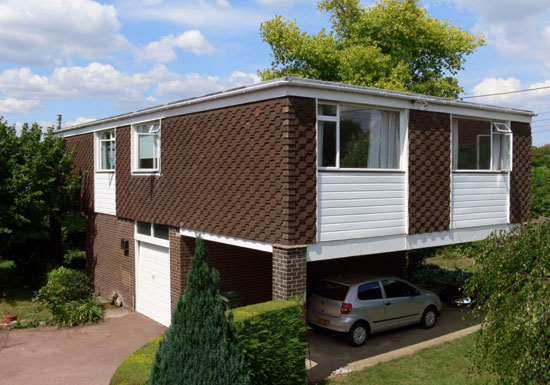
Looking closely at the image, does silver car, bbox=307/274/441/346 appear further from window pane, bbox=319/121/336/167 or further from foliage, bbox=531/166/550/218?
foliage, bbox=531/166/550/218

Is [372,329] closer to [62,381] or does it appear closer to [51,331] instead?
[62,381]

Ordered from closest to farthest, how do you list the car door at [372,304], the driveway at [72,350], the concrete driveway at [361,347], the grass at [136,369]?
the grass at [136,369] < the driveway at [72,350] < the concrete driveway at [361,347] < the car door at [372,304]

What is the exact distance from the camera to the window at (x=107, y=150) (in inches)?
614

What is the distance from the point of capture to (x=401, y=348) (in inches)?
440

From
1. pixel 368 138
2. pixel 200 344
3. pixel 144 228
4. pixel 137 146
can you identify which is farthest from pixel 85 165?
pixel 200 344

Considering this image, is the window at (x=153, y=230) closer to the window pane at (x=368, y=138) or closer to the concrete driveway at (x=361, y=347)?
the concrete driveway at (x=361, y=347)

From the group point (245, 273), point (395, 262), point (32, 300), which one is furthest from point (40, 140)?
point (395, 262)

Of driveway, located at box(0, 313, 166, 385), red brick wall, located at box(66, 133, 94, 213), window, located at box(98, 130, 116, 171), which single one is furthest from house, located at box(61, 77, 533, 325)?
red brick wall, located at box(66, 133, 94, 213)

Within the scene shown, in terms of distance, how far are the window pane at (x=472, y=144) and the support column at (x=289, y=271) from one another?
5299 millimetres

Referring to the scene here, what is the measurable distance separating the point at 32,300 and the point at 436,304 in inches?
457

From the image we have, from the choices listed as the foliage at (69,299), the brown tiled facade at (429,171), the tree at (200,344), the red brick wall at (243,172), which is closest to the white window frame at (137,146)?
the red brick wall at (243,172)

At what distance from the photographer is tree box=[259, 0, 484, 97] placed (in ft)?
81.9

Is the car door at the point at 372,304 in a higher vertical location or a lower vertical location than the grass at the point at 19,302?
A: higher

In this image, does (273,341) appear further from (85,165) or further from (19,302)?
(85,165)
